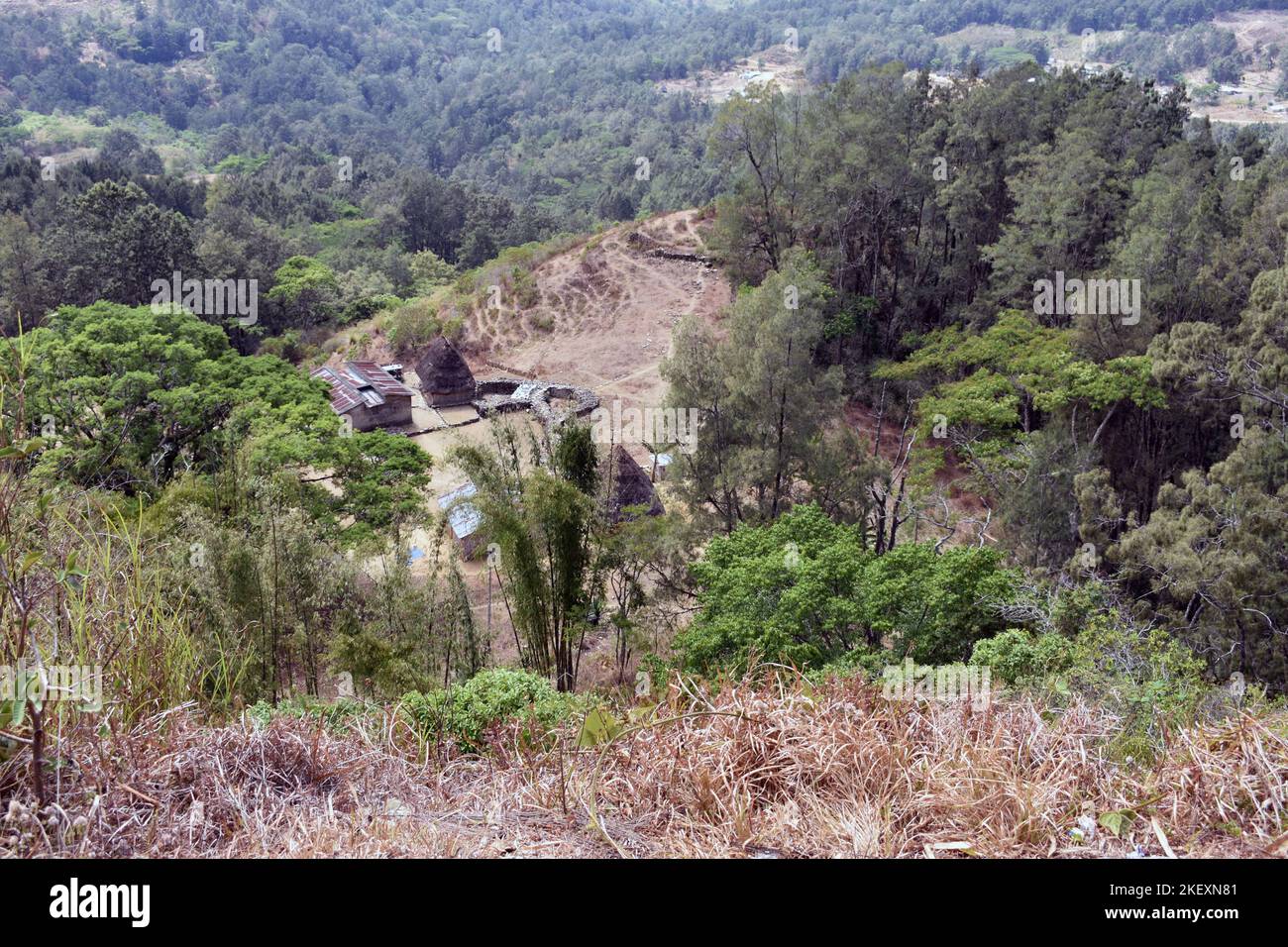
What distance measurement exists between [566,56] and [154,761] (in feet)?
400

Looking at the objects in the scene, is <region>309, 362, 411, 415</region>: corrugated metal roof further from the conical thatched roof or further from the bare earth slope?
the conical thatched roof

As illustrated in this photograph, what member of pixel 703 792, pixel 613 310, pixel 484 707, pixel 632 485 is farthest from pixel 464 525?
pixel 703 792

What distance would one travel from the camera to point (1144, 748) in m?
3.38

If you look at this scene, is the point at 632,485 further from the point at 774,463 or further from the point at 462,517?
the point at 774,463

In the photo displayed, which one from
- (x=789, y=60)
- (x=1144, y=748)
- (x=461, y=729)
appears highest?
(x=789, y=60)

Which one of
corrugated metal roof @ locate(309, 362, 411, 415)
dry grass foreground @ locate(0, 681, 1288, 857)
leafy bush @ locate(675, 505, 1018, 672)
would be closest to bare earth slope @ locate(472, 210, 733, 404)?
corrugated metal roof @ locate(309, 362, 411, 415)

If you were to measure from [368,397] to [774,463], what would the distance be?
1315cm

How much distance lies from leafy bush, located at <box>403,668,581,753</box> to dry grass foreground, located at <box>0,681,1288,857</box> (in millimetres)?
903

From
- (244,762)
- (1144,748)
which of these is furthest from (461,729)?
(1144,748)

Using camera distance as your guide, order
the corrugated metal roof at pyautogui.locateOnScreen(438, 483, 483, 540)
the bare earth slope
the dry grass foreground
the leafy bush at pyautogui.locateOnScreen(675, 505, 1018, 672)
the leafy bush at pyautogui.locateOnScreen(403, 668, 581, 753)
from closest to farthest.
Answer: the dry grass foreground < the leafy bush at pyautogui.locateOnScreen(403, 668, 581, 753) < the leafy bush at pyautogui.locateOnScreen(675, 505, 1018, 672) < the corrugated metal roof at pyautogui.locateOnScreen(438, 483, 483, 540) < the bare earth slope

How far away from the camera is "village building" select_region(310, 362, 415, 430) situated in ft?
74.2

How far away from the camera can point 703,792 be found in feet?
9.49

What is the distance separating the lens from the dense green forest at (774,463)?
213 inches

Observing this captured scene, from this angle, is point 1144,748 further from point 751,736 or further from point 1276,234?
point 1276,234
